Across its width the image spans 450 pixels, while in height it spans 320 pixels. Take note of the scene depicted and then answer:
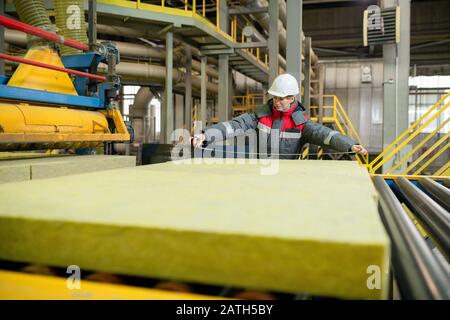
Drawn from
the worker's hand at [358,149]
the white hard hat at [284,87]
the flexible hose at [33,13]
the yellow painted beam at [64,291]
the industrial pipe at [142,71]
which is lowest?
the yellow painted beam at [64,291]

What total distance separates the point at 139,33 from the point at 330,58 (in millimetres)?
11401

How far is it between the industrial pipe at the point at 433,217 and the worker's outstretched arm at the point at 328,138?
1.37m

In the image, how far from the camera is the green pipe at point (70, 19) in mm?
4723

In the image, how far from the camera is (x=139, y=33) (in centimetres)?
1035

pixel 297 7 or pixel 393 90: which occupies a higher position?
pixel 297 7

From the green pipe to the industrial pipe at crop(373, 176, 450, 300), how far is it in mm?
4573

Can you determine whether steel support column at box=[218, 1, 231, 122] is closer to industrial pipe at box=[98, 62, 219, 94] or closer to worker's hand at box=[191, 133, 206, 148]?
industrial pipe at box=[98, 62, 219, 94]

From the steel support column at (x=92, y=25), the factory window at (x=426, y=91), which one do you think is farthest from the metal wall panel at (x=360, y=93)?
the steel support column at (x=92, y=25)

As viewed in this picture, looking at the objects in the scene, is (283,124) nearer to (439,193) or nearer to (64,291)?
(439,193)

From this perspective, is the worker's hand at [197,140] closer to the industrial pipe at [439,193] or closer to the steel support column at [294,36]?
the industrial pipe at [439,193]

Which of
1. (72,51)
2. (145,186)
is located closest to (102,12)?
(72,51)

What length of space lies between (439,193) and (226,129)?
221cm
